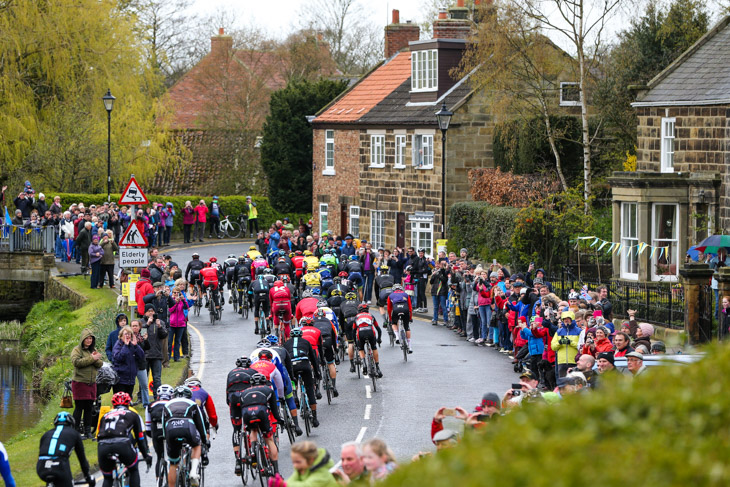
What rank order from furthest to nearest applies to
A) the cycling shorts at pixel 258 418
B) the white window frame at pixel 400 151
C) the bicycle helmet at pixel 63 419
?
the white window frame at pixel 400 151, the cycling shorts at pixel 258 418, the bicycle helmet at pixel 63 419

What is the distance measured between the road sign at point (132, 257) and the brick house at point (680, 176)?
1513 centimetres

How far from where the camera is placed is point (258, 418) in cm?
1430

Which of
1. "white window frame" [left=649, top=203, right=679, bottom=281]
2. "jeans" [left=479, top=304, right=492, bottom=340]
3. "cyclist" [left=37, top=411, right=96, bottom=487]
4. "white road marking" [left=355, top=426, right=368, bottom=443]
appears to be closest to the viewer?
"cyclist" [left=37, top=411, right=96, bottom=487]

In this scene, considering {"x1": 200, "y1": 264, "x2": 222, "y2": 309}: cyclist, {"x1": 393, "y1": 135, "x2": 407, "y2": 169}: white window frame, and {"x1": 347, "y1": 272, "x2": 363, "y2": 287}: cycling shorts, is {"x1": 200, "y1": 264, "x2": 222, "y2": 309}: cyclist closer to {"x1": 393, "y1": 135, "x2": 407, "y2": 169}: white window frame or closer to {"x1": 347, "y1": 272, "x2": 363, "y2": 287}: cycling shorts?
{"x1": 347, "y1": 272, "x2": 363, "y2": 287}: cycling shorts

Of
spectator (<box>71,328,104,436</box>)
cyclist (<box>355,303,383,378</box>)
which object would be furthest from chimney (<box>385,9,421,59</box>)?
spectator (<box>71,328,104,436</box>)

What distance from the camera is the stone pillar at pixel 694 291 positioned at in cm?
2209

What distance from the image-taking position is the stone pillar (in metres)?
22.1

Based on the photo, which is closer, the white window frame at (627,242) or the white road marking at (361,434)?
the white road marking at (361,434)

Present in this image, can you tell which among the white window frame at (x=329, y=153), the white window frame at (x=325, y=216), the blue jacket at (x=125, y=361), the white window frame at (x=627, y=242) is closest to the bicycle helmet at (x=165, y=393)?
the blue jacket at (x=125, y=361)

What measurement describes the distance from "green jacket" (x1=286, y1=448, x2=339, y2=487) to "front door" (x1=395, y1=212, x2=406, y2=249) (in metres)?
34.0

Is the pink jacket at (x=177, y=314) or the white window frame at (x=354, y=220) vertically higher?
the white window frame at (x=354, y=220)

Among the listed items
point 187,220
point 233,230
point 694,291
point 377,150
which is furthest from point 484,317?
point 233,230

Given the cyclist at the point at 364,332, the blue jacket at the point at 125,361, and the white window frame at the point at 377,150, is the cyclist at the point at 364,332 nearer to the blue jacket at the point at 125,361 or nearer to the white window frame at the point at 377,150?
the blue jacket at the point at 125,361

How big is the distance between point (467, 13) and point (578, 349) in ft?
91.8
